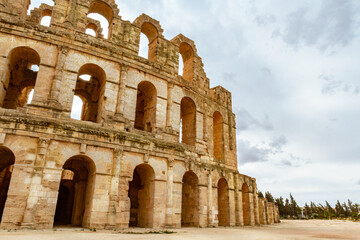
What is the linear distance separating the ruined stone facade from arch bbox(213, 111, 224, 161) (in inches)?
7.3

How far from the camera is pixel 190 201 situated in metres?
16.1

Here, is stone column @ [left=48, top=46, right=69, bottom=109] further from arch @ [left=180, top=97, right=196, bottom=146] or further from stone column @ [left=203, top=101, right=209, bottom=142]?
stone column @ [left=203, top=101, right=209, bottom=142]

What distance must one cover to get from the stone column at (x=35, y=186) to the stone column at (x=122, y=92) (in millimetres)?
4002

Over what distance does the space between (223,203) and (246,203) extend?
300 centimetres

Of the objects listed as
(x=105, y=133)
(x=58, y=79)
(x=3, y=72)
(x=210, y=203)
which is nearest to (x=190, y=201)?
(x=210, y=203)

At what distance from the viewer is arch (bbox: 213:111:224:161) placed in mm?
20078

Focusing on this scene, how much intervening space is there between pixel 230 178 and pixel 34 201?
12.8 metres

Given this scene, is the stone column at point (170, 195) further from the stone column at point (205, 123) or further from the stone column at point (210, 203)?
the stone column at point (205, 123)

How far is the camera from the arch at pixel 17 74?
522 inches

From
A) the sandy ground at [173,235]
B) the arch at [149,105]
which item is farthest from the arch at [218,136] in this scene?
the sandy ground at [173,235]

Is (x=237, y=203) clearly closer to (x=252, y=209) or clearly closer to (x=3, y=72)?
(x=252, y=209)

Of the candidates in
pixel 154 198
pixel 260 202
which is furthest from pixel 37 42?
pixel 260 202

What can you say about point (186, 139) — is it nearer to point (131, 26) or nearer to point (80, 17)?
point (131, 26)

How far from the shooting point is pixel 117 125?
44.7 feet
